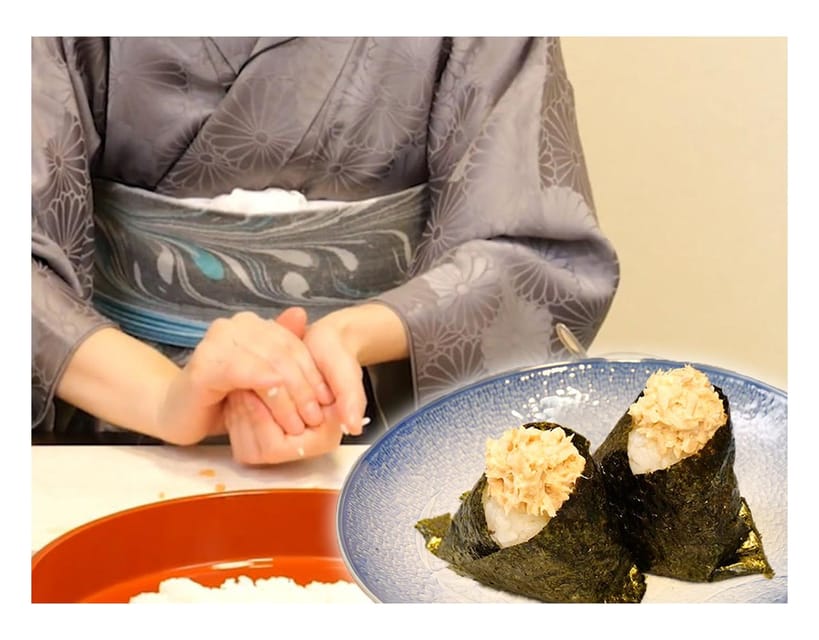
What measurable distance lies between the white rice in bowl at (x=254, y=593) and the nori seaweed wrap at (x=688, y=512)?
26 centimetres

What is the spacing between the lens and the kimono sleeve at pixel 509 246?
1099mm

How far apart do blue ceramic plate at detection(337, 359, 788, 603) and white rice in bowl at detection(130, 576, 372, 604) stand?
0.29ft

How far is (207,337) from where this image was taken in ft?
3.58

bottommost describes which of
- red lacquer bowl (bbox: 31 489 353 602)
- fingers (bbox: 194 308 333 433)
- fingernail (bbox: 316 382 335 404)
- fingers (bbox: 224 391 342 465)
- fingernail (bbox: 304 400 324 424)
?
red lacquer bowl (bbox: 31 489 353 602)

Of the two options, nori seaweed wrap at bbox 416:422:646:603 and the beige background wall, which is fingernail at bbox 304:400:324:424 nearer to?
nori seaweed wrap at bbox 416:422:646:603

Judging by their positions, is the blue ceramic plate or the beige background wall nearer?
the blue ceramic plate

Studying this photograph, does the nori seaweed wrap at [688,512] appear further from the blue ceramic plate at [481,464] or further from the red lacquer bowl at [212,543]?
the red lacquer bowl at [212,543]

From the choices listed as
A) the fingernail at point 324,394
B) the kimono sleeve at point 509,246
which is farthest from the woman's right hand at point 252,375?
the kimono sleeve at point 509,246

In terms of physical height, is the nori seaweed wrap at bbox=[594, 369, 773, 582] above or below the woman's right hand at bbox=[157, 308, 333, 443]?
below

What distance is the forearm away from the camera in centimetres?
109

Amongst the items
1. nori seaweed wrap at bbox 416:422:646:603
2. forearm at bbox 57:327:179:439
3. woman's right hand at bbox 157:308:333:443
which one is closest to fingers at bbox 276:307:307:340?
woman's right hand at bbox 157:308:333:443

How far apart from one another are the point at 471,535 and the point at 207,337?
0.35 metres

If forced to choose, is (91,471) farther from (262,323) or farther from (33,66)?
(33,66)
